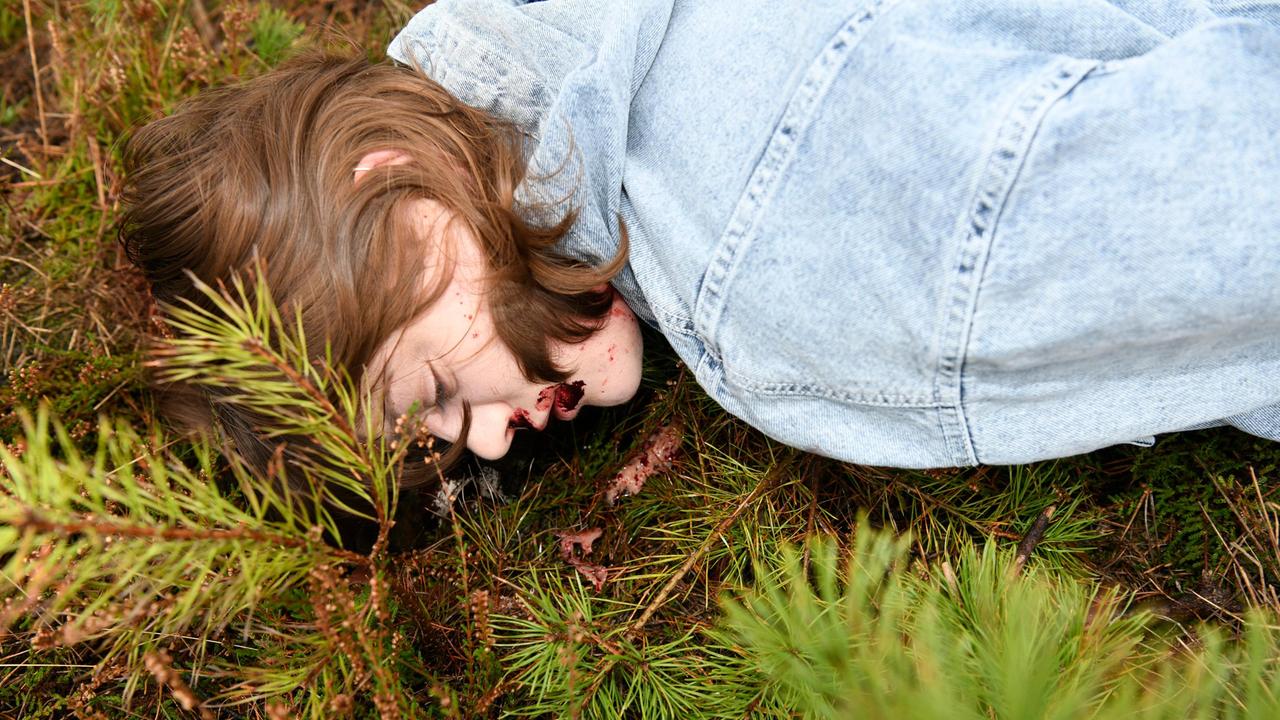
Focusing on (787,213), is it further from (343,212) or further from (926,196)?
(343,212)

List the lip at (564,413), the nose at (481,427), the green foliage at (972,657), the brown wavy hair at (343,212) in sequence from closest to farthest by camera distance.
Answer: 1. the green foliage at (972,657)
2. the brown wavy hair at (343,212)
3. the nose at (481,427)
4. the lip at (564,413)

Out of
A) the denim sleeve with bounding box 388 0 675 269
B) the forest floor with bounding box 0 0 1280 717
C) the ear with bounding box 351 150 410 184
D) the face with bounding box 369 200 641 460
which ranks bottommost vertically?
the forest floor with bounding box 0 0 1280 717

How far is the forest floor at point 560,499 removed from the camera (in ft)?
4.86

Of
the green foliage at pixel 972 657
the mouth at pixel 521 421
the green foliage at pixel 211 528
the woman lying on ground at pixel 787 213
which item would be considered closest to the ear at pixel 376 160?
the woman lying on ground at pixel 787 213

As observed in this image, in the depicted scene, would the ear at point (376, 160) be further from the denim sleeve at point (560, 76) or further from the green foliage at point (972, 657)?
the green foliage at point (972, 657)

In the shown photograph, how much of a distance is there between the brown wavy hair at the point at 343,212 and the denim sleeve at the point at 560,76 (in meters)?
0.04

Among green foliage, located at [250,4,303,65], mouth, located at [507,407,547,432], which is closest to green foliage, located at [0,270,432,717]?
mouth, located at [507,407,547,432]

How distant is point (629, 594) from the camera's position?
1602mm

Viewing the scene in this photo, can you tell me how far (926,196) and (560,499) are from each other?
934 mm

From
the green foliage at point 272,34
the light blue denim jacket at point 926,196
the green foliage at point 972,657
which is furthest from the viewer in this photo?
the green foliage at point 272,34

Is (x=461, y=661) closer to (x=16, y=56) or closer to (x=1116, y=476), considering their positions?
(x=1116, y=476)

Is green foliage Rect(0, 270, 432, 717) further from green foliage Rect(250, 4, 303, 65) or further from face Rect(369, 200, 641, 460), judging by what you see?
green foliage Rect(250, 4, 303, 65)

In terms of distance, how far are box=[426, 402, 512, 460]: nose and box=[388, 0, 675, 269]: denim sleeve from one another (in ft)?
1.02

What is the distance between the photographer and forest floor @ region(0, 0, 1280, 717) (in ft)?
4.86
